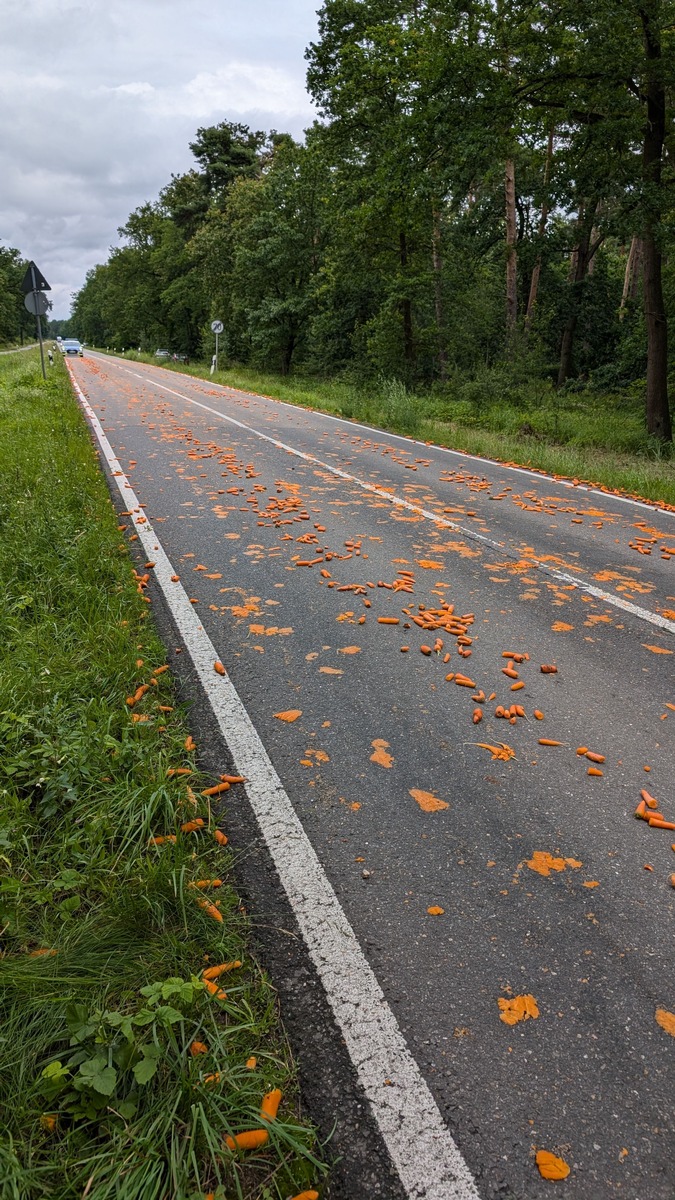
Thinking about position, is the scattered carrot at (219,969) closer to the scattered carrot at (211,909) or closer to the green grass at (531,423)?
the scattered carrot at (211,909)

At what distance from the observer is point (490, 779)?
2.82 meters

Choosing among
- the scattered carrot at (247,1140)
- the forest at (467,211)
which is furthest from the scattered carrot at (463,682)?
the forest at (467,211)

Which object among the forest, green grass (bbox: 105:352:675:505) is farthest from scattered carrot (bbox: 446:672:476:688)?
the forest

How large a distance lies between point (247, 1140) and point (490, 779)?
5.55 feet

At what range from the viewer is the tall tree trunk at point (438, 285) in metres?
20.5

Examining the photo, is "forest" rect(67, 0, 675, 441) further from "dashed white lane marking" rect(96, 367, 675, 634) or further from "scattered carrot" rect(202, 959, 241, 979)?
"scattered carrot" rect(202, 959, 241, 979)

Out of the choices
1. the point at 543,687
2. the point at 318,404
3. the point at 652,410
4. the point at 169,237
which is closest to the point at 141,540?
the point at 543,687

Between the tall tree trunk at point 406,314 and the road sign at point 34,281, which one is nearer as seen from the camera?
the road sign at point 34,281

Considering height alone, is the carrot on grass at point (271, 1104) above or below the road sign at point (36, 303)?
below

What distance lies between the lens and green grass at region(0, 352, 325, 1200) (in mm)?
1403

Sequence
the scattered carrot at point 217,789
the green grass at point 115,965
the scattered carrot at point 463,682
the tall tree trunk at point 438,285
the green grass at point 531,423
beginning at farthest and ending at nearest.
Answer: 1. the tall tree trunk at point 438,285
2. the green grass at point 531,423
3. the scattered carrot at point 463,682
4. the scattered carrot at point 217,789
5. the green grass at point 115,965

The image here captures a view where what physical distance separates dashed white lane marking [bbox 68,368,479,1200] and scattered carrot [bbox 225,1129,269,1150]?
30cm

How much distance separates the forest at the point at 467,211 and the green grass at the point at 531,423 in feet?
0.90

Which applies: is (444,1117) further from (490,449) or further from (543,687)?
(490,449)
